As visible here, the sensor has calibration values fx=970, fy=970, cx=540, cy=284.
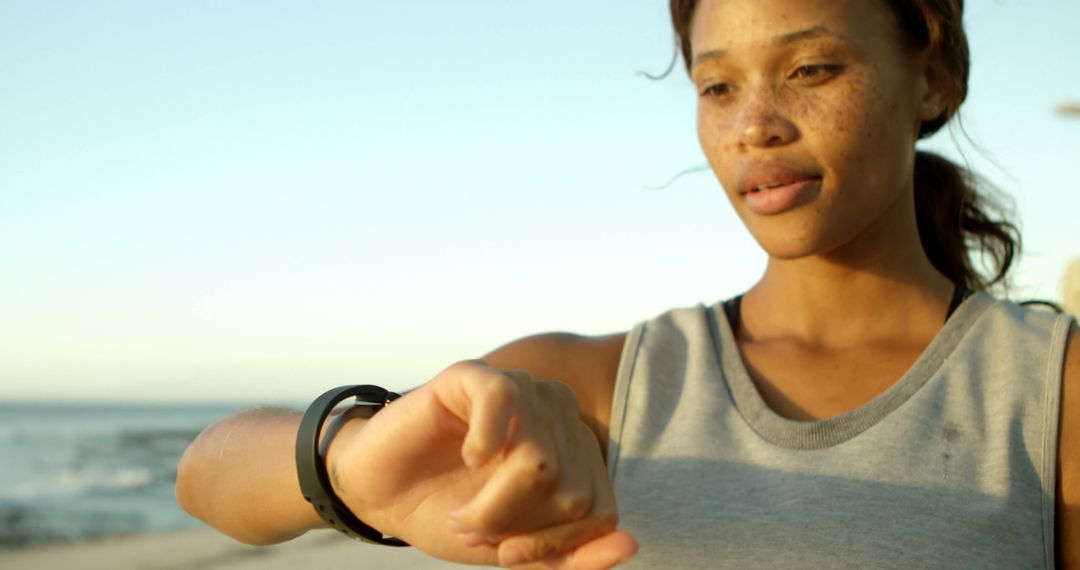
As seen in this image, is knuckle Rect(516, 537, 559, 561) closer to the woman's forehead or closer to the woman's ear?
the woman's forehead

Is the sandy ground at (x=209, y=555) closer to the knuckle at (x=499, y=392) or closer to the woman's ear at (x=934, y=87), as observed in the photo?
the woman's ear at (x=934, y=87)

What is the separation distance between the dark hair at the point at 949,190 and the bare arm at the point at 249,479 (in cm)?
128

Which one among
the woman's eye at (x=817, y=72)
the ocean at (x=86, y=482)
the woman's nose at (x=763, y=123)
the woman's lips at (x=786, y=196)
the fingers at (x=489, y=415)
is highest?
the woman's eye at (x=817, y=72)

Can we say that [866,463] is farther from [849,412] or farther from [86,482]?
[86,482]

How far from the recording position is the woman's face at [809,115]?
184 cm

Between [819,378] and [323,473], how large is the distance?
1.05 meters

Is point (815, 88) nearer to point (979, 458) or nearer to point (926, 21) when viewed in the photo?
point (926, 21)

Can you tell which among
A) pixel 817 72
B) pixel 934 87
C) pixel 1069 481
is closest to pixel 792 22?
pixel 817 72

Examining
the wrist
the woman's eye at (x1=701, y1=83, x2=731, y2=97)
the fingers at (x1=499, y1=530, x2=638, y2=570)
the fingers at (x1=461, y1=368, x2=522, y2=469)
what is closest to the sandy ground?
the woman's eye at (x1=701, y1=83, x2=731, y2=97)

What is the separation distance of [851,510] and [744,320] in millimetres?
551

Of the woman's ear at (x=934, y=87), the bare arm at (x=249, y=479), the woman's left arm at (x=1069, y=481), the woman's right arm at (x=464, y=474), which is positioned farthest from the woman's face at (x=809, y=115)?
the bare arm at (x=249, y=479)

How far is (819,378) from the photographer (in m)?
1.94

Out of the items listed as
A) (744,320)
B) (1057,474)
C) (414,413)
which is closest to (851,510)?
(1057,474)

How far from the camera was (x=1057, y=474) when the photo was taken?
5.47ft
